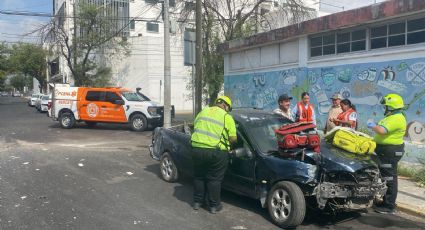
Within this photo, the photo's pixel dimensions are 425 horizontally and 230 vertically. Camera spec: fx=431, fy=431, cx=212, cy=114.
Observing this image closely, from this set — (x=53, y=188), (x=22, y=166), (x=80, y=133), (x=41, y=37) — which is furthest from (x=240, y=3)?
(x=41, y=37)

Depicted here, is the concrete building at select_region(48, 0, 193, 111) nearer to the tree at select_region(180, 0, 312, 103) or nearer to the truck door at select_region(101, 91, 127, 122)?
the tree at select_region(180, 0, 312, 103)

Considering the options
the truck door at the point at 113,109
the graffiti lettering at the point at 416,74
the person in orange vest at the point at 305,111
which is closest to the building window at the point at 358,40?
the graffiti lettering at the point at 416,74

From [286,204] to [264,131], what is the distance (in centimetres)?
132

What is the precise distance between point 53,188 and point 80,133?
33.6 ft

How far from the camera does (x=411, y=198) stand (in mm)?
7219

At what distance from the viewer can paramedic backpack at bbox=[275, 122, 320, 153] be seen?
19.0 ft

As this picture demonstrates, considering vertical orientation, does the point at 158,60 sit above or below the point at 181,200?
above

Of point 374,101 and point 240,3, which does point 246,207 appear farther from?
point 240,3

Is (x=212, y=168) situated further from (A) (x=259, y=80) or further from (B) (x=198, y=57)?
(A) (x=259, y=80)

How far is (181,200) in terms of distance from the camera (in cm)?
700

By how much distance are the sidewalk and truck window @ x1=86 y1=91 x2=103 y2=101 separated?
13.7 meters

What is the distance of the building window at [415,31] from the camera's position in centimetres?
934

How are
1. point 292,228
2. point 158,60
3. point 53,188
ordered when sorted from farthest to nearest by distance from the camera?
point 158,60 < point 53,188 < point 292,228

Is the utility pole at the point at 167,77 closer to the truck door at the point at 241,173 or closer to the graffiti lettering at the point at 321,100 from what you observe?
the graffiti lettering at the point at 321,100
